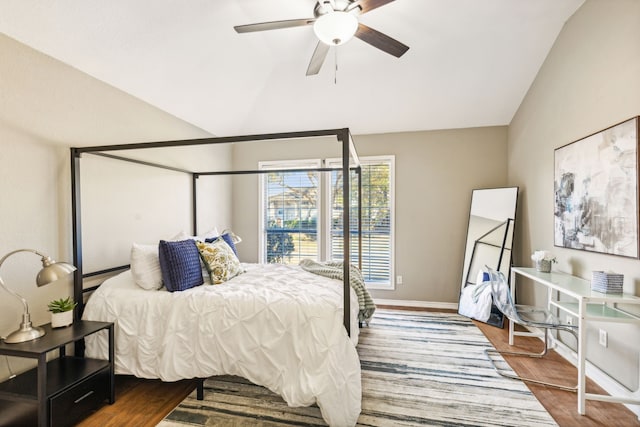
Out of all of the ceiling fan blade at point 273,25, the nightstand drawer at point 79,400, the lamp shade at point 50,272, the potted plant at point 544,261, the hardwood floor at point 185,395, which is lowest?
the hardwood floor at point 185,395

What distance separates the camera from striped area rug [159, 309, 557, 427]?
6.38 feet

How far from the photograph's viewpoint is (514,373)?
98.3 inches

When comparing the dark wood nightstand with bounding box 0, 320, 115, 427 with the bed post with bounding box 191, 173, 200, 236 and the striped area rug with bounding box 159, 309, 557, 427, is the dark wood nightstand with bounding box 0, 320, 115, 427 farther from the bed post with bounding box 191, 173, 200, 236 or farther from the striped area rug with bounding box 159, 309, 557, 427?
the bed post with bounding box 191, 173, 200, 236

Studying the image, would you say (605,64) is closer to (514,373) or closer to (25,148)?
(514,373)

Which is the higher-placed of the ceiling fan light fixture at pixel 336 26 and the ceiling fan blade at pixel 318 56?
the ceiling fan blade at pixel 318 56

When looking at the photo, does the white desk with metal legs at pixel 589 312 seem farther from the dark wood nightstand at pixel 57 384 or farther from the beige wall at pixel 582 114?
the dark wood nightstand at pixel 57 384

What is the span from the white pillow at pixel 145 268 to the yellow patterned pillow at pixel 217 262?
0.36m

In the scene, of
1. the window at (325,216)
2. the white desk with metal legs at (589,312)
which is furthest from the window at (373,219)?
the white desk with metal legs at (589,312)

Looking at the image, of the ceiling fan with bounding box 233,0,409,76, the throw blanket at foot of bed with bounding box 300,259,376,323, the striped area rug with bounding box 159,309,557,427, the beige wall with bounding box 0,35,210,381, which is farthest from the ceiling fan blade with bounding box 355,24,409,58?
the striped area rug with bounding box 159,309,557,427

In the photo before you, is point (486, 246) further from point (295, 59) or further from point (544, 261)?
point (295, 59)

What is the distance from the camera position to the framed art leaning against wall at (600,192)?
2070mm

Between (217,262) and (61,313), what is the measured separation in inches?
41.6

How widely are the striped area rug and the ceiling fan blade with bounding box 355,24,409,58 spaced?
8.20ft

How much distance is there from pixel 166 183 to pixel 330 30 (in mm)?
2432
